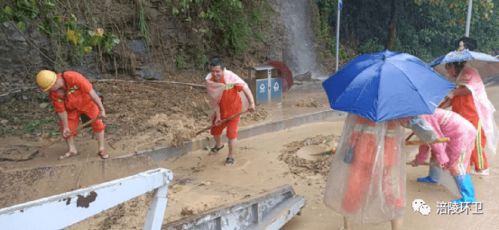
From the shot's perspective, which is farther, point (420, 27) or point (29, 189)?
point (420, 27)

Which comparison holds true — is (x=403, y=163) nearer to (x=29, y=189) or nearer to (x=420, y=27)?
(x=29, y=189)

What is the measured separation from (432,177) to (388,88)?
94.7 inches

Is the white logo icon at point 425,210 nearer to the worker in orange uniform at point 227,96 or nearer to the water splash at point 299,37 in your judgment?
Result: the worker in orange uniform at point 227,96

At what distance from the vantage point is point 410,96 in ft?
9.01

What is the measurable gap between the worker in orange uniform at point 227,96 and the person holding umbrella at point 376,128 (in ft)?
7.05

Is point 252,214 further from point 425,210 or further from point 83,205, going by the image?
point 425,210

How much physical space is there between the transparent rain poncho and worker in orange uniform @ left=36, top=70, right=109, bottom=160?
3.22 m

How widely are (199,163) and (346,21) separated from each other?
1307 cm

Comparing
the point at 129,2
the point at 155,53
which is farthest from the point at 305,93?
the point at 129,2

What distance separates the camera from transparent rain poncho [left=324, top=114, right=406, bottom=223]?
115 inches

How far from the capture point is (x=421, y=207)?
406cm

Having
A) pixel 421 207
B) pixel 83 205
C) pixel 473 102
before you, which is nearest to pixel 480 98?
pixel 473 102

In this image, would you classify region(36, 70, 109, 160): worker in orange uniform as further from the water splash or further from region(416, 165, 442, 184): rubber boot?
the water splash

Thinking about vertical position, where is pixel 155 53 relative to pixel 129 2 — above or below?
below
